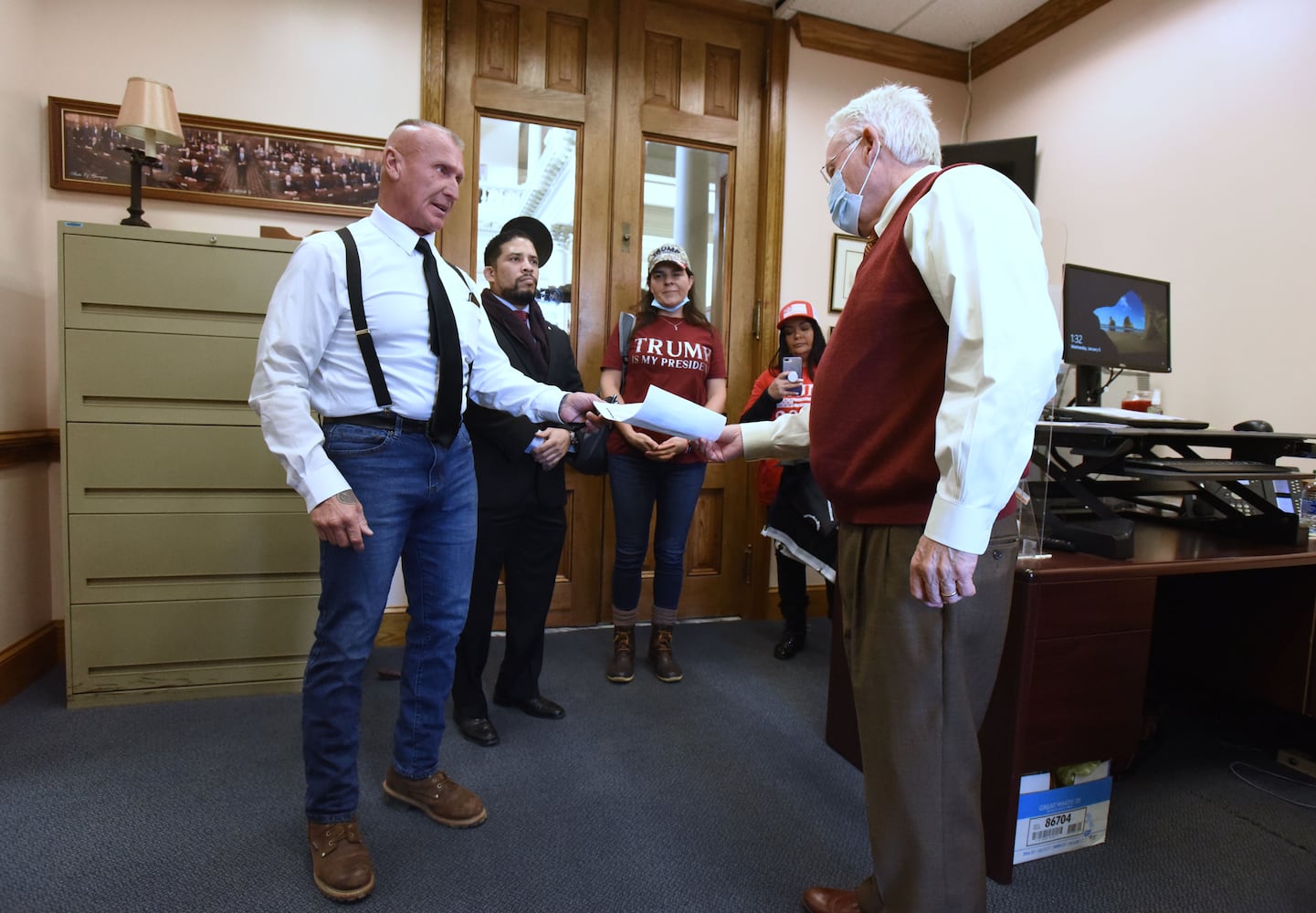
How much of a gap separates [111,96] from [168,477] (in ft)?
4.45

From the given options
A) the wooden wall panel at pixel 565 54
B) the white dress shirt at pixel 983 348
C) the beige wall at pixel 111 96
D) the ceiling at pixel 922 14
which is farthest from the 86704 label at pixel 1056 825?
the ceiling at pixel 922 14

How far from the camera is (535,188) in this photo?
313 cm

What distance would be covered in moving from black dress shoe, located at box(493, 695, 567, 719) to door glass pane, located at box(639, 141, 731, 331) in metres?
1.80

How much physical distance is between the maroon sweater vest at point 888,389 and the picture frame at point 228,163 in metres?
1.95

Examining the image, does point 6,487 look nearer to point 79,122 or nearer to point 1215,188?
point 79,122

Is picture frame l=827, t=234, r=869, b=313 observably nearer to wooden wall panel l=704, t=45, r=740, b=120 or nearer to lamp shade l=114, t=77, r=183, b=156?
wooden wall panel l=704, t=45, r=740, b=120

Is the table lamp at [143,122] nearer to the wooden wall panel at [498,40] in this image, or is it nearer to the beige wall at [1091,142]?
the beige wall at [1091,142]

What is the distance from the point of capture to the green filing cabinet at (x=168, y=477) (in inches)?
88.7

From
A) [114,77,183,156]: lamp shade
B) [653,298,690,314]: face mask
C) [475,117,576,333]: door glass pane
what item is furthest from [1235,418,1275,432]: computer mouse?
[114,77,183,156]: lamp shade

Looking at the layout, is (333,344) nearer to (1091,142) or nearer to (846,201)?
(846,201)

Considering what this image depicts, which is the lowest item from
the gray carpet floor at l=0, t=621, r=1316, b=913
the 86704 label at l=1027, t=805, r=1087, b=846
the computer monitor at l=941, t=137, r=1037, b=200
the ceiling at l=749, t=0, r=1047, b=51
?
the gray carpet floor at l=0, t=621, r=1316, b=913

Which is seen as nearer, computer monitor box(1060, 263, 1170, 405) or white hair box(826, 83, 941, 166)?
white hair box(826, 83, 941, 166)

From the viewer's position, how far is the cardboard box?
1654mm

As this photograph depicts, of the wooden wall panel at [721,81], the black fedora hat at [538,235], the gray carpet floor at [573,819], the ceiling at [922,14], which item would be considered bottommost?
the gray carpet floor at [573,819]
